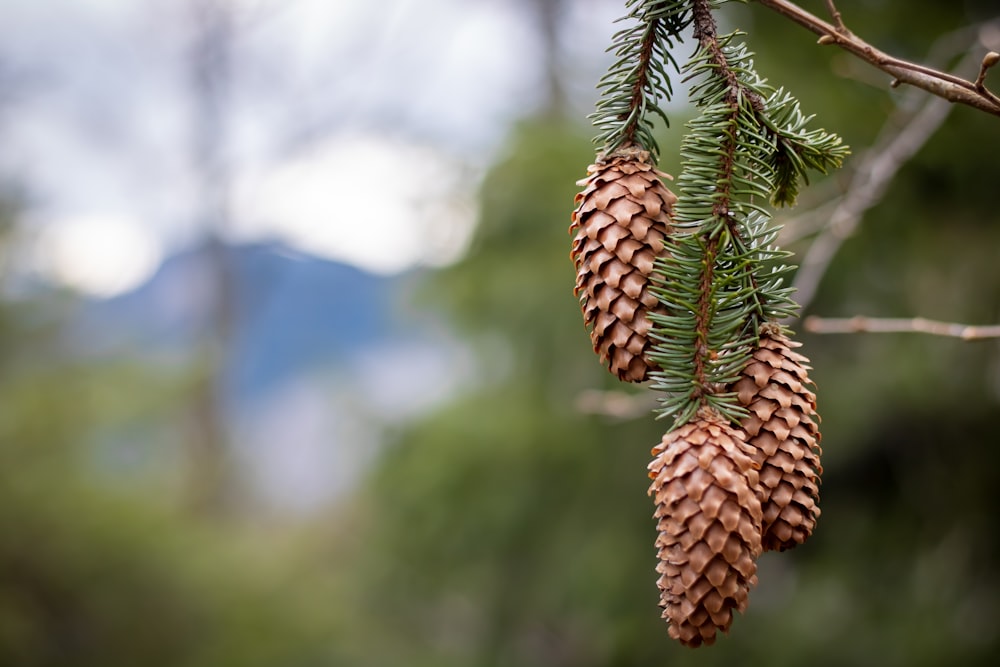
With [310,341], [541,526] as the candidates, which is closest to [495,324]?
[541,526]

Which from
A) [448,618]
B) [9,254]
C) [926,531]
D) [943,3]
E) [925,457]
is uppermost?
[943,3]

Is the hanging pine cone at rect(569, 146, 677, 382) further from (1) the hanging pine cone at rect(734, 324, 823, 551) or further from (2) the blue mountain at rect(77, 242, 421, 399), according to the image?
(2) the blue mountain at rect(77, 242, 421, 399)

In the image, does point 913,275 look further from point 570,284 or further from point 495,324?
point 495,324

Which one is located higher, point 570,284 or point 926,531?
point 570,284

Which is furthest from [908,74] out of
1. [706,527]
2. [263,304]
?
[263,304]

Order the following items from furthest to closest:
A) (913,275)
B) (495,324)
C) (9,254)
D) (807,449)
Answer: (9,254) < (495,324) < (913,275) < (807,449)

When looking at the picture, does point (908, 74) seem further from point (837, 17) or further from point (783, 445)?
point (783, 445)

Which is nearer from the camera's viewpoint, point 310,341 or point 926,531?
point 926,531

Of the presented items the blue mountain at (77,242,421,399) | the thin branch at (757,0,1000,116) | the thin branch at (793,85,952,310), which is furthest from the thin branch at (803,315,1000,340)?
the blue mountain at (77,242,421,399)
